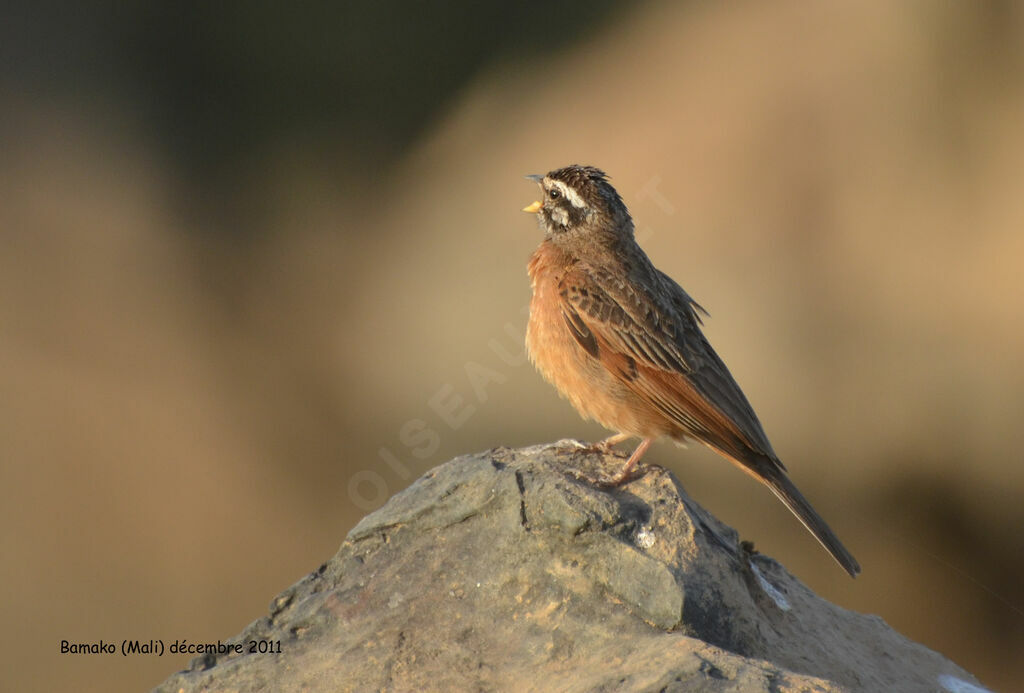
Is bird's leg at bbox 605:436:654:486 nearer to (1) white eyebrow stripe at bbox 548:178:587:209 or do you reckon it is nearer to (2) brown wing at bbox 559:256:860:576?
(2) brown wing at bbox 559:256:860:576

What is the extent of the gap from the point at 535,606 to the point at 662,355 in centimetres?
216

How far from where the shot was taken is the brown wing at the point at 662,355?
20.7 ft

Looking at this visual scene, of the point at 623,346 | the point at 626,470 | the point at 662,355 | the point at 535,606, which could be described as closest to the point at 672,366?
the point at 662,355

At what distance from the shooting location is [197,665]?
498cm

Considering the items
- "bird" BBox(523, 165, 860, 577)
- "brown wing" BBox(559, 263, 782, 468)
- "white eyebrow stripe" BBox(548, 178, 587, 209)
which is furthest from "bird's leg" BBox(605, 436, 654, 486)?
"white eyebrow stripe" BBox(548, 178, 587, 209)

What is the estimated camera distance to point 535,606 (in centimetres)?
484

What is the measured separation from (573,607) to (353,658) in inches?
37.3

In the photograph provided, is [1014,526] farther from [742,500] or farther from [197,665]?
[197,665]

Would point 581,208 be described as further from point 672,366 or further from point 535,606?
point 535,606

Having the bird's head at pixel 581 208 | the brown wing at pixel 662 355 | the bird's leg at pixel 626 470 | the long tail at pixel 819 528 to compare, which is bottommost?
the long tail at pixel 819 528

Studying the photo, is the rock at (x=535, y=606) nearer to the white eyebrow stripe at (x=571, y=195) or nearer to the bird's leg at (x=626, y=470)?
the bird's leg at (x=626, y=470)

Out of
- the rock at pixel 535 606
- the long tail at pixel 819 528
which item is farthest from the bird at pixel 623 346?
the rock at pixel 535 606

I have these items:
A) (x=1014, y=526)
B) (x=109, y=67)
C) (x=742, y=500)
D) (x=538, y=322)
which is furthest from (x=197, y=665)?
(x=109, y=67)

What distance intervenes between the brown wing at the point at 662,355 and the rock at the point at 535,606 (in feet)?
2.39
